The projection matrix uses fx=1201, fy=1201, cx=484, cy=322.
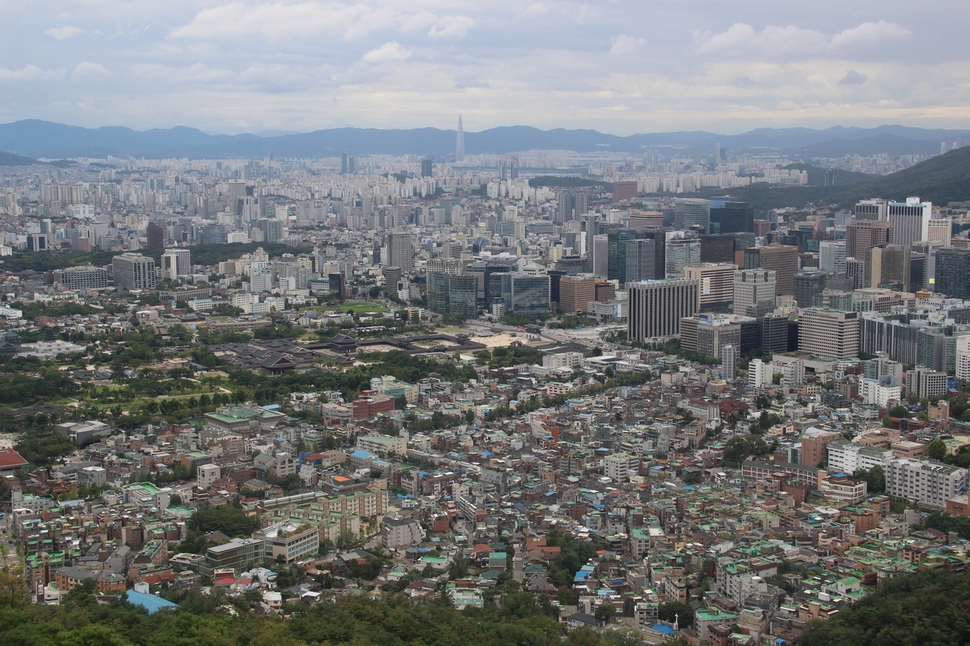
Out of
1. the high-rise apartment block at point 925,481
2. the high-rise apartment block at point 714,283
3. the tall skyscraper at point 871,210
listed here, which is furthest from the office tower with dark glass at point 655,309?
the tall skyscraper at point 871,210

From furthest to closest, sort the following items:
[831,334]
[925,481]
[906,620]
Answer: [831,334]
[925,481]
[906,620]

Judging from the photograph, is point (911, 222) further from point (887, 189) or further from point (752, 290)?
point (887, 189)

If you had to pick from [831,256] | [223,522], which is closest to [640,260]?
[831,256]

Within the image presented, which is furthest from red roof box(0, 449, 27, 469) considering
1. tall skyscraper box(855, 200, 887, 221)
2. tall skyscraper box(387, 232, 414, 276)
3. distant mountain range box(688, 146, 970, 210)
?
distant mountain range box(688, 146, 970, 210)

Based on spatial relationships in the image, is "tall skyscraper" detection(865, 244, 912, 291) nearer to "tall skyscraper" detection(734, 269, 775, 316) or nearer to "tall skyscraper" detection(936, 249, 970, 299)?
"tall skyscraper" detection(936, 249, 970, 299)

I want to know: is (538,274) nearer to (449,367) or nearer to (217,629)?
(449,367)

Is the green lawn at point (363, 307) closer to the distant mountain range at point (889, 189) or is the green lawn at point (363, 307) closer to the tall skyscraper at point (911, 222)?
the tall skyscraper at point (911, 222)
